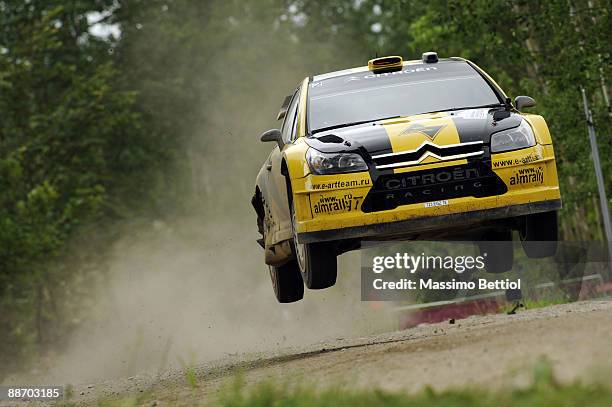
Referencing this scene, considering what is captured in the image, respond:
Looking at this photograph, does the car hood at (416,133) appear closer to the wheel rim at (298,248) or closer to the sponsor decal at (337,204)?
the sponsor decal at (337,204)

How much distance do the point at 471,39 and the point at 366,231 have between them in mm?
21454

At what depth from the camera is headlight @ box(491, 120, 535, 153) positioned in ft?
34.2

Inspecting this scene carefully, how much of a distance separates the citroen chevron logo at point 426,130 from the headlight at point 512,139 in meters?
0.42

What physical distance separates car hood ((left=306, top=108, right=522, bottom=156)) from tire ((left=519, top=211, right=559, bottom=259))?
843mm

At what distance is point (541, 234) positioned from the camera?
432 inches

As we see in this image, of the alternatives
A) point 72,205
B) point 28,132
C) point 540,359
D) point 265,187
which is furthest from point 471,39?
point 540,359

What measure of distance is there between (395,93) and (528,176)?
1.75 meters

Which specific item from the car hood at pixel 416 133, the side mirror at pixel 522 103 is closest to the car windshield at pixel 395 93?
the side mirror at pixel 522 103

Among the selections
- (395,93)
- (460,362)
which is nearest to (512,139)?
(395,93)

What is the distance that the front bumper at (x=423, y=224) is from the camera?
1041 centimetres

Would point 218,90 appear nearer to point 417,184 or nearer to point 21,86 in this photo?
point 21,86

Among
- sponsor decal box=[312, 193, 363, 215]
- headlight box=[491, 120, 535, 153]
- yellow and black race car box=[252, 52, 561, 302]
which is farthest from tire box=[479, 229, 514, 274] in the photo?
sponsor decal box=[312, 193, 363, 215]

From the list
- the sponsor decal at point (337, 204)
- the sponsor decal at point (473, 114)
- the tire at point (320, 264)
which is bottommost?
the tire at point (320, 264)

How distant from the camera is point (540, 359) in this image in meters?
7.12
